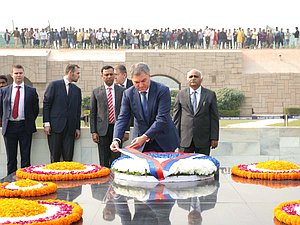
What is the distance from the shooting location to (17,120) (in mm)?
6812

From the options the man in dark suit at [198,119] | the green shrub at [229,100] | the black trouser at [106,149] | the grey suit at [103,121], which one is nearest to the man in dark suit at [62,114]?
the grey suit at [103,121]

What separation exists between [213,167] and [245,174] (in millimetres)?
326

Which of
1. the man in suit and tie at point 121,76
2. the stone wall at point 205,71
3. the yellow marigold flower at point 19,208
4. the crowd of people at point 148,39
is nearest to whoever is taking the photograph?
the yellow marigold flower at point 19,208

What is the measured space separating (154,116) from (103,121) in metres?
1.75

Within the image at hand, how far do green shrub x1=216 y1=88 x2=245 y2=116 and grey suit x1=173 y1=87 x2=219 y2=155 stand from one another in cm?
2366

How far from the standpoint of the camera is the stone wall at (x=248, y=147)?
7207 millimetres

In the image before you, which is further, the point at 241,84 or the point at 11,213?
the point at 241,84

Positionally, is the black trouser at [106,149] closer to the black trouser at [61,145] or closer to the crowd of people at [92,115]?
the crowd of people at [92,115]

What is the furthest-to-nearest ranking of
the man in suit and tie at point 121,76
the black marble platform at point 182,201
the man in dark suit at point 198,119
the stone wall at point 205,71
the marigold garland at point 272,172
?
the stone wall at point 205,71
the man in suit and tie at point 121,76
the man in dark suit at point 198,119
the marigold garland at point 272,172
the black marble platform at point 182,201

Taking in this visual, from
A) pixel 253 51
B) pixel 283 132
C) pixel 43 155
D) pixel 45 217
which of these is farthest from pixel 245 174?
pixel 253 51

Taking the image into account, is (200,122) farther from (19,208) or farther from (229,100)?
(229,100)

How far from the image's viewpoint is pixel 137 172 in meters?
4.36

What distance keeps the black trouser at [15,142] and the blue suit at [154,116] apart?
2.22 metres

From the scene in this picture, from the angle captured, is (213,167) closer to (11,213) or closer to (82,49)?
(11,213)
